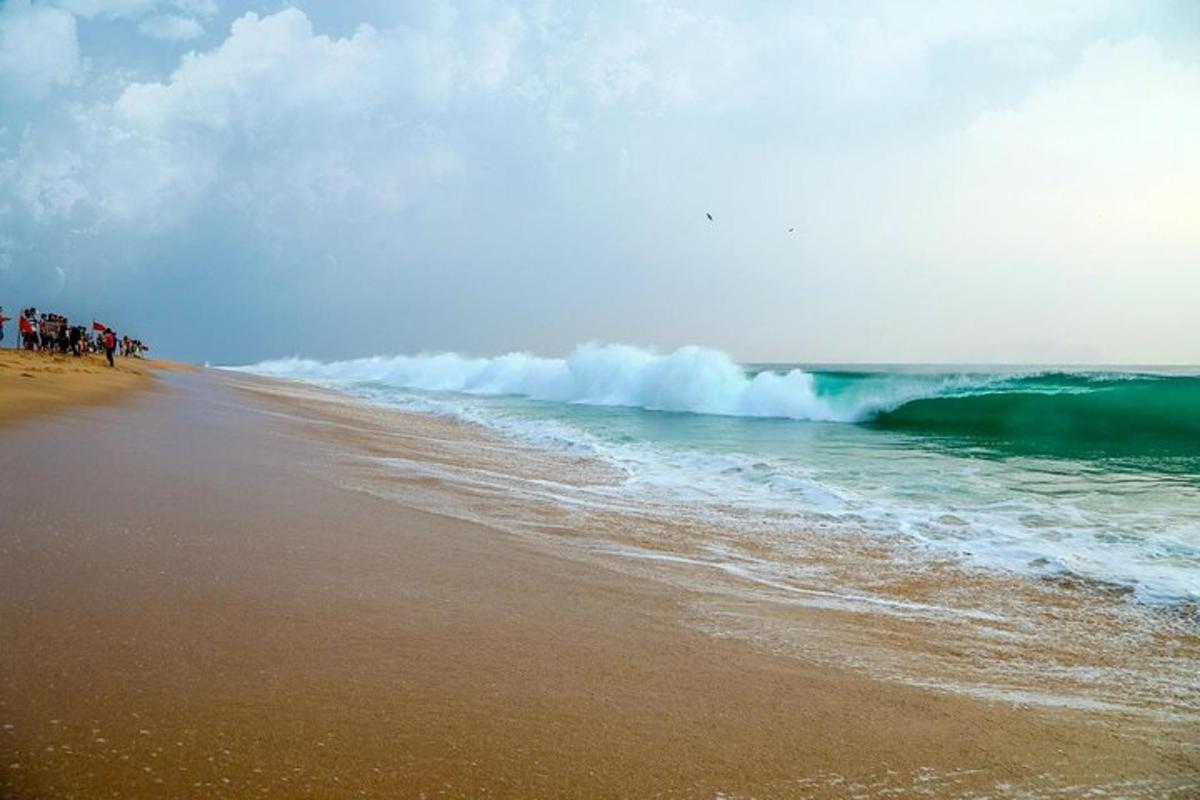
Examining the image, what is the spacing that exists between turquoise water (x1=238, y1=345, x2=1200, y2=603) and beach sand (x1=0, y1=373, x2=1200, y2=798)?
259cm

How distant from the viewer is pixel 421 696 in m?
2.01

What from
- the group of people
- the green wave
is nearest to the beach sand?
the green wave

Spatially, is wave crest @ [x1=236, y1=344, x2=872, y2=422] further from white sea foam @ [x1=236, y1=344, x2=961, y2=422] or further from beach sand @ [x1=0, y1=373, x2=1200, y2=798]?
beach sand @ [x1=0, y1=373, x2=1200, y2=798]

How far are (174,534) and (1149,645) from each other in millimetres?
4437

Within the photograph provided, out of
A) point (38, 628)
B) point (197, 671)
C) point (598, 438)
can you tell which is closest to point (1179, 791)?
point (197, 671)

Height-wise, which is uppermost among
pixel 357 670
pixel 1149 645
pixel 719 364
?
pixel 719 364

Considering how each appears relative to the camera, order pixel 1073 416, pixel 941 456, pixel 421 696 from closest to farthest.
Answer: pixel 421 696 < pixel 941 456 < pixel 1073 416

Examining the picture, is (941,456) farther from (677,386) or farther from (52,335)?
(52,335)

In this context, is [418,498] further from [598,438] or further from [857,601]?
[598,438]

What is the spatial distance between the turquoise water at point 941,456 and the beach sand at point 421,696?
2592 mm

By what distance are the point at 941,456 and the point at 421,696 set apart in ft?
34.3

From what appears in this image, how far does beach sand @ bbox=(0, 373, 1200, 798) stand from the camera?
5.31 ft

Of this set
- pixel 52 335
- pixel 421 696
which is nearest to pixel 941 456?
pixel 421 696

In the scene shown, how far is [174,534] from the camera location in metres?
3.34
